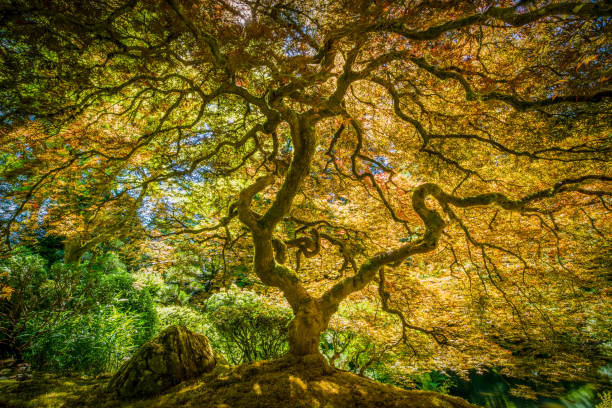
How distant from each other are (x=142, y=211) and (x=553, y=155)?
253 inches

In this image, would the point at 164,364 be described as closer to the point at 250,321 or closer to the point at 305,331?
the point at 305,331

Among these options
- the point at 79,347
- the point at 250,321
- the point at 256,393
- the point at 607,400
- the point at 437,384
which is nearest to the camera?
the point at 256,393

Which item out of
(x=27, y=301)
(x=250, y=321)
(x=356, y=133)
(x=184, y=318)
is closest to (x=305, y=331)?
(x=356, y=133)

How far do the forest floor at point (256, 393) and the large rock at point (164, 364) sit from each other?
9 centimetres

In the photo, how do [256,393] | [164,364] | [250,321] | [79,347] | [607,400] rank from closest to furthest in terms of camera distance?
[256,393] < [164,364] < [79,347] < [250,321] < [607,400]

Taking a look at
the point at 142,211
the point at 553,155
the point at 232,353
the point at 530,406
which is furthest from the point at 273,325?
the point at 530,406

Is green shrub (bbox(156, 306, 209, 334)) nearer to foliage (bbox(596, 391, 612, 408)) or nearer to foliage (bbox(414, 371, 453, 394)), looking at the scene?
foliage (bbox(414, 371, 453, 394))

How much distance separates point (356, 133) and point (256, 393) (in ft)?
10.3

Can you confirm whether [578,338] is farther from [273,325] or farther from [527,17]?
[527,17]

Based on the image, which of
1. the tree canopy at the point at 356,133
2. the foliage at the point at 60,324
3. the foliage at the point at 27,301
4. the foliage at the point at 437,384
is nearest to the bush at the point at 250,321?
the tree canopy at the point at 356,133

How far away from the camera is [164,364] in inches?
71.5

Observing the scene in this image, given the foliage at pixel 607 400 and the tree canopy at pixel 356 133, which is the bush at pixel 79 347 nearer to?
the tree canopy at pixel 356 133

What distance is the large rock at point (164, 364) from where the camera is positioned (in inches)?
66.9

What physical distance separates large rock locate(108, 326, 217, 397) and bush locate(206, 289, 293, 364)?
2257mm
